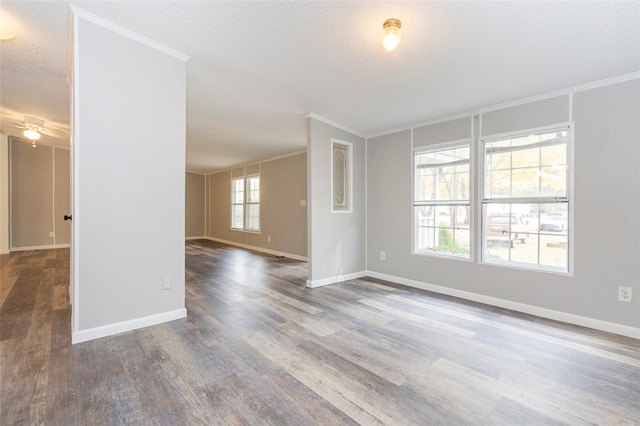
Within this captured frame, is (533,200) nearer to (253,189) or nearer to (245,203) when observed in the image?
(253,189)

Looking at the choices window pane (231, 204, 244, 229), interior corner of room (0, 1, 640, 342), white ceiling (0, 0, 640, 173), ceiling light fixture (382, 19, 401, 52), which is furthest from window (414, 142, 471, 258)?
window pane (231, 204, 244, 229)

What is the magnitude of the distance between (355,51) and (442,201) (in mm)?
2309

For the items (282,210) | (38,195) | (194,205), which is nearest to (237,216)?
(194,205)

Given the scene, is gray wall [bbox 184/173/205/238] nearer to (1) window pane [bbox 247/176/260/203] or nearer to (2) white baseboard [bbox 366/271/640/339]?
(1) window pane [bbox 247/176/260/203]

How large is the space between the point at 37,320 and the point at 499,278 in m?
4.74

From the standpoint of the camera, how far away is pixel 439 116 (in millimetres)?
3803

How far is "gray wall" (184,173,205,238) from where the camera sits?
10031 millimetres

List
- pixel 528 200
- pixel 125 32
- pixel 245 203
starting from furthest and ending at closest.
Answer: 1. pixel 245 203
2. pixel 528 200
3. pixel 125 32

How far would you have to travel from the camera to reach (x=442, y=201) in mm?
3889

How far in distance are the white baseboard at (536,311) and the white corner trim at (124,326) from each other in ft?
9.89

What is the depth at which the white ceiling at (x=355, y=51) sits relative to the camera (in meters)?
1.97

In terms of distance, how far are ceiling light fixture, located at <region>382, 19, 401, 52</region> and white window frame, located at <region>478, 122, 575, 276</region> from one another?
2.04 metres

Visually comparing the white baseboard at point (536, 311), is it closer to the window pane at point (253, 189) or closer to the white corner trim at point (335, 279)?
the white corner trim at point (335, 279)

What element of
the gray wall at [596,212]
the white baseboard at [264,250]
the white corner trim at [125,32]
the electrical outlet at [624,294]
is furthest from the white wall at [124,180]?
the electrical outlet at [624,294]
